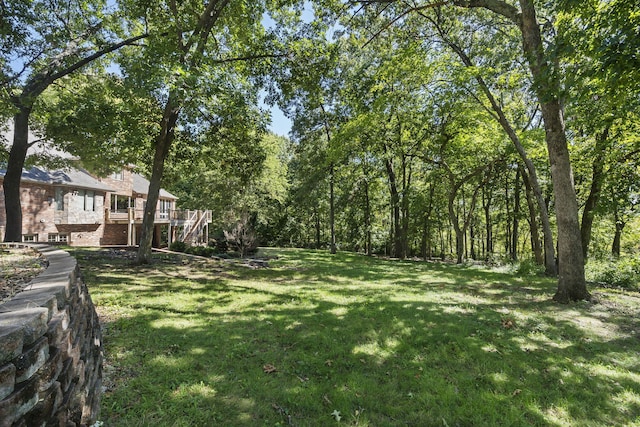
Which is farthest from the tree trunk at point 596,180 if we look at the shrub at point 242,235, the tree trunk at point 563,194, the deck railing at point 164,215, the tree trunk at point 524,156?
the deck railing at point 164,215

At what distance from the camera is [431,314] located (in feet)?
19.0

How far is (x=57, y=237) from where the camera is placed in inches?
715

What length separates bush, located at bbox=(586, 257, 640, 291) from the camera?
942 centimetres

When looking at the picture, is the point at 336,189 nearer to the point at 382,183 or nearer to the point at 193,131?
the point at 382,183

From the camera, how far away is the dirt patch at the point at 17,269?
260cm

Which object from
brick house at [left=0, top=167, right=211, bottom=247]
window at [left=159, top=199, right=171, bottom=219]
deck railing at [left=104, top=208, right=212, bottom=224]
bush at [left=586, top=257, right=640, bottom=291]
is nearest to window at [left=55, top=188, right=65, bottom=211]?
brick house at [left=0, top=167, right=211, bottom=247]

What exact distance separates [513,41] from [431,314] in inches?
382

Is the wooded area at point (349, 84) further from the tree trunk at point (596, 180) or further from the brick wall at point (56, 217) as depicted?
the brick wall at point (56, 217)

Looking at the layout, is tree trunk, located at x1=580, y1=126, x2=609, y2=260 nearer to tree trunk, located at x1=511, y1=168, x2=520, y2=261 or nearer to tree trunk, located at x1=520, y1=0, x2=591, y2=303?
tree trunk, located at x1=511, y1=168, x2=520, y2=261

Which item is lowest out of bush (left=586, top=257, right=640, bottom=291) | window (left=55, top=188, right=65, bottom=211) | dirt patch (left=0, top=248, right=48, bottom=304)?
bush (left=586, top=257, right=640, bottom=291)

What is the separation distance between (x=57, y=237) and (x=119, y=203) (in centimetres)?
749

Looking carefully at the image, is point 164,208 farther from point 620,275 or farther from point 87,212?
point 620,275

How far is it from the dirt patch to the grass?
51.6 inches

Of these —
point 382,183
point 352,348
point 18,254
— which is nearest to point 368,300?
point 352,348
